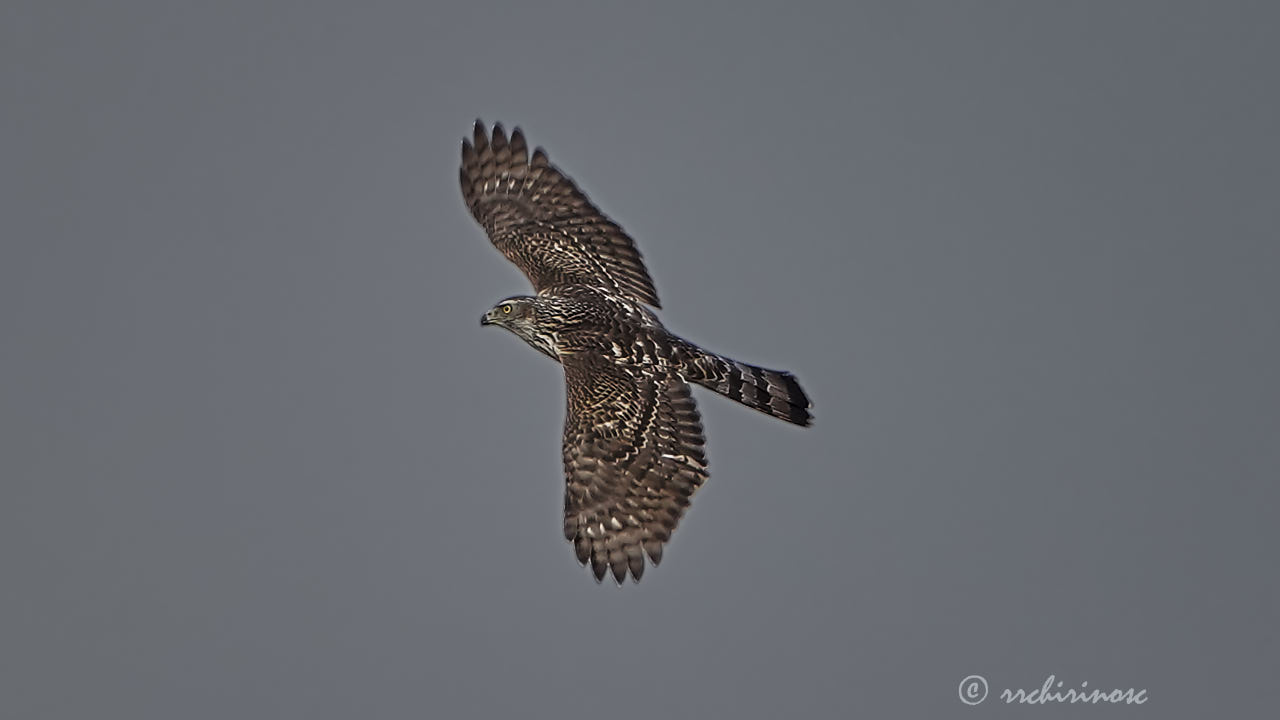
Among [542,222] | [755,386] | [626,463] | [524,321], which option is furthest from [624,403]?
[542,222]

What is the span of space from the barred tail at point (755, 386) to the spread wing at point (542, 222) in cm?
246

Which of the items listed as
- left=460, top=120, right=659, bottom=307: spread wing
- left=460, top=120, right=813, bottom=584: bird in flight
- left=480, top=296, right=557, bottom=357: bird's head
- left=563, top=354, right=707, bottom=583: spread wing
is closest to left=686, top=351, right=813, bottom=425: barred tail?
left=460, top=120, right=813, bottom=584: bird in flight

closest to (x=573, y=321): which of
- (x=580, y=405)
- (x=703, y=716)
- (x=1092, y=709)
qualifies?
(x=580, y=405)

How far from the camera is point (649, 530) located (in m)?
21.2

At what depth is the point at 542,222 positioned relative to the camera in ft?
82.0

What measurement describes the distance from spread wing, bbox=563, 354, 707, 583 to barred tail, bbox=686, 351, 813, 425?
0.30 m

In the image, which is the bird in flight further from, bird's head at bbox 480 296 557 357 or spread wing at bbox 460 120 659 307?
spread wing at bbox 460 120 659 307

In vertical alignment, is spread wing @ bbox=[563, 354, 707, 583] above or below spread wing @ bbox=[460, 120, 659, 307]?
below

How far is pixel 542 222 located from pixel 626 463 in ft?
14.8

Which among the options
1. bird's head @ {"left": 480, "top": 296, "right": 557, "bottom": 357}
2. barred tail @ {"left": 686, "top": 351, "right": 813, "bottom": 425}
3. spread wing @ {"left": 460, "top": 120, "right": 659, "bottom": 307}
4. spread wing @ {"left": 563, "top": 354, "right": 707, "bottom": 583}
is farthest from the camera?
spread wing @ {"left": 460, "top": 120, "right": 659, "bottom": 307}

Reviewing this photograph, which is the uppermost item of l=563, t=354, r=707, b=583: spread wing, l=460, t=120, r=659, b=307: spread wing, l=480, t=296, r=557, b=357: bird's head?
l=460, t=120, r=659, b=307: spread wing

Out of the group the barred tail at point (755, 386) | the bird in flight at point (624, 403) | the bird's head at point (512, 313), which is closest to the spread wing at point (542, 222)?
the bird in flight at point (624, 403)

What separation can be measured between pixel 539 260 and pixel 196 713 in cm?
9022

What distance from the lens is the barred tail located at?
21.8m
